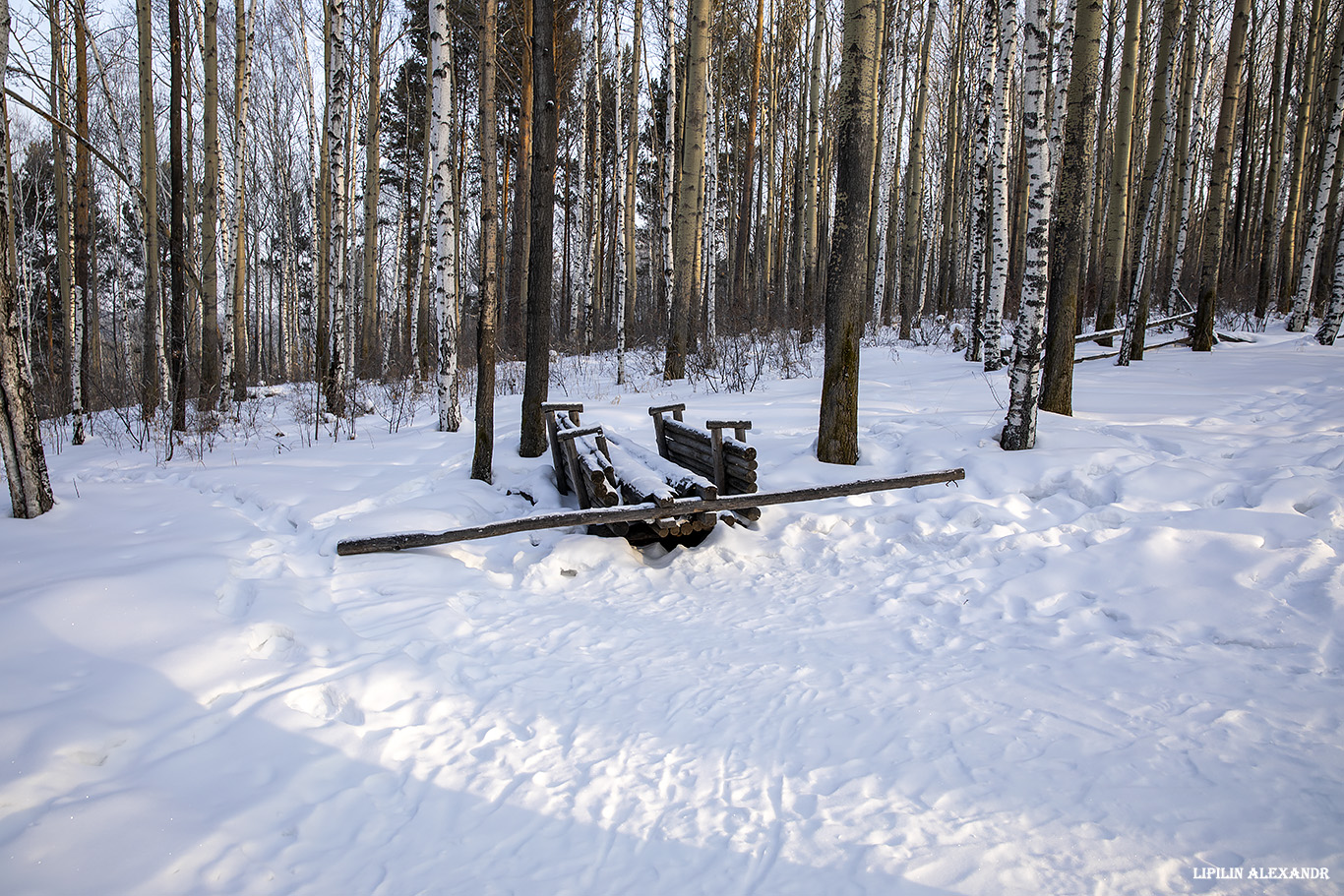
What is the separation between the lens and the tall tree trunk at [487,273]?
636cm

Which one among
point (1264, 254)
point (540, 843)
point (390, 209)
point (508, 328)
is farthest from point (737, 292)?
point (540, 843)

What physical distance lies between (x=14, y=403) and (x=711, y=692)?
203 inches

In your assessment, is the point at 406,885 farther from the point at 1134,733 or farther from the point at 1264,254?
the point at 1264,254

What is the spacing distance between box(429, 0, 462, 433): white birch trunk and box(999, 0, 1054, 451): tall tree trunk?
5723mm

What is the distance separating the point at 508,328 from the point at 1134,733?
59.3ft

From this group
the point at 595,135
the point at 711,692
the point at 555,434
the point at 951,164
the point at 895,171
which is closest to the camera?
the point at 711,692

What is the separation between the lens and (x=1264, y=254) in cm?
1554

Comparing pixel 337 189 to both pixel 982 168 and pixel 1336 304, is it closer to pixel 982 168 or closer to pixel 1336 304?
pixel 982 168

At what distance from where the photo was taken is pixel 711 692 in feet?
10.5

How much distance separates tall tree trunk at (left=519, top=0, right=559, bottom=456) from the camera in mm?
6344

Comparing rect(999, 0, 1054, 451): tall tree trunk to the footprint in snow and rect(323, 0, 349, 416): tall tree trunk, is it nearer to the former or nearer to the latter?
the footprint in snow

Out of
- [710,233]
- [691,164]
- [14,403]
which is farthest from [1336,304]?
[14,403]

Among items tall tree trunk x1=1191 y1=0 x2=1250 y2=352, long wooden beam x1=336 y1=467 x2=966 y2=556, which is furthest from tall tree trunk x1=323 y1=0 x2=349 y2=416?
tall tree trunk x1=1191 y1=0 x2=1250 y2=352

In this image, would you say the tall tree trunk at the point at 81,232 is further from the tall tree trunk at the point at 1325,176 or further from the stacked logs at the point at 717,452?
the tall tree trunk at the point at 1325,176
